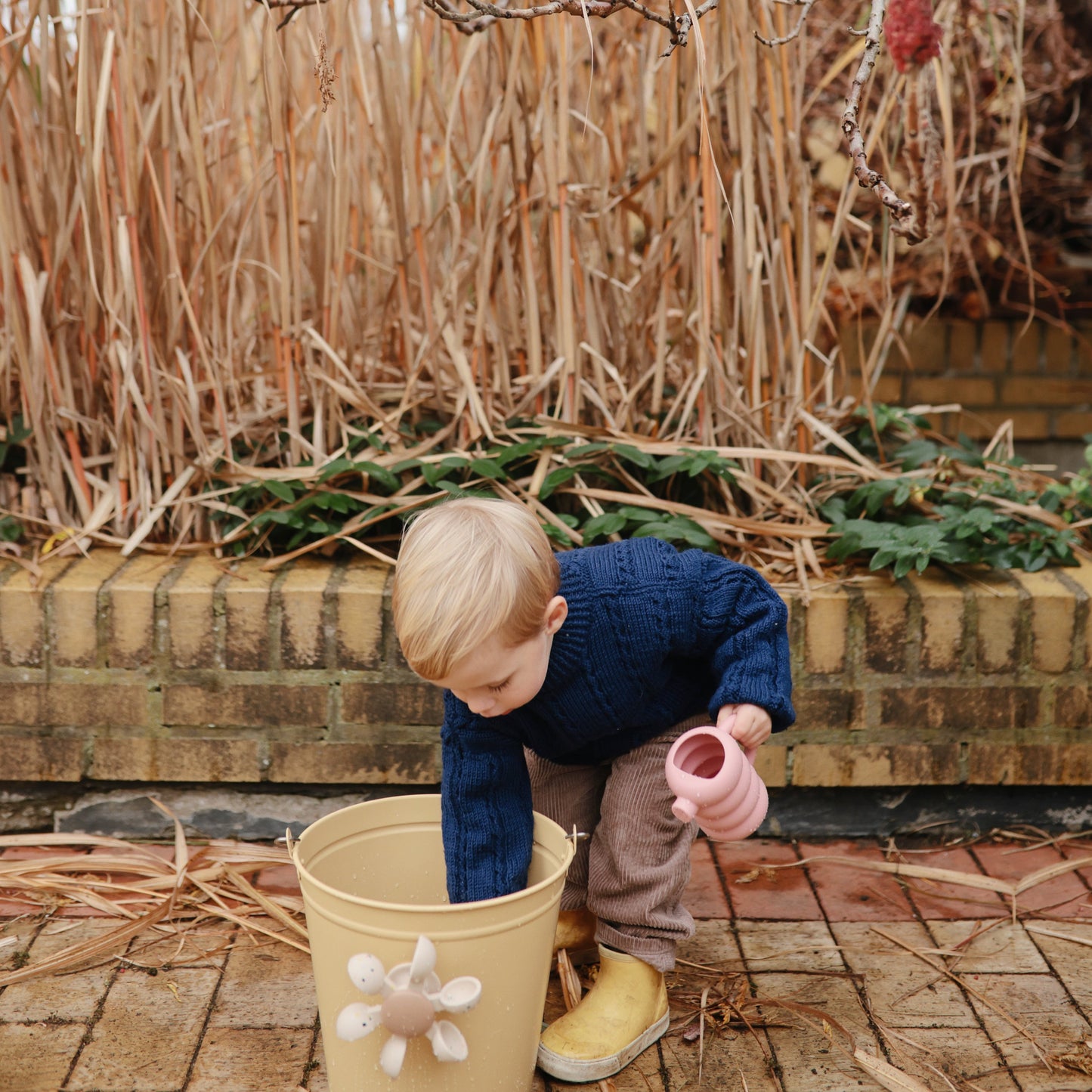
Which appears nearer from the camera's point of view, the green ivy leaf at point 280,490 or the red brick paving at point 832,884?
the red brick paving at point 832,884

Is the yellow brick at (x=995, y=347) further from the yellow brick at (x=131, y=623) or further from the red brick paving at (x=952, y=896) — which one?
the yellow brick at (x=131, y=623)

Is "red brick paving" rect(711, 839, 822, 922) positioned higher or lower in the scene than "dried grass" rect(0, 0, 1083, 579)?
lower

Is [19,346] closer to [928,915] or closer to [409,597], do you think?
[409,597]

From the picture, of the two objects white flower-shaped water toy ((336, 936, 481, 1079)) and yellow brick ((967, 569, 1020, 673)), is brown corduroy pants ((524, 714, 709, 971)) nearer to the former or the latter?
white flower-shaped water toy ((336, 936, 481, 1079))

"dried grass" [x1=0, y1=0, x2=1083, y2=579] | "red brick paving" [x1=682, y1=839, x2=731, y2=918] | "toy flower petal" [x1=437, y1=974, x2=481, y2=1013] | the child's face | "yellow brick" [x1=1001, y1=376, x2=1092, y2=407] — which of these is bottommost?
"red brick paving" [x1=682, y1=839, x2=731, y2=918]

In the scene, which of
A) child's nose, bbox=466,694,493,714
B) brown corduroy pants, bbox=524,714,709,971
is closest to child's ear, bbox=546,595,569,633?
child's nose, bbox=466,694,493,714

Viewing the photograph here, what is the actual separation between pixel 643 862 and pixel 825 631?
0.63 meters

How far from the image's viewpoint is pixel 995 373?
13.4 ft

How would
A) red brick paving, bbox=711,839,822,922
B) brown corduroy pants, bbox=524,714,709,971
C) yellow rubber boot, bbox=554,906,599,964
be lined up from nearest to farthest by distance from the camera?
brown corduroy pants, bbox=524,714,709,971
yellow rubber boot, bbox=554,906,599,964
red brick paving, bbox=711,839,822,922

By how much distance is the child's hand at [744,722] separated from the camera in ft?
5.16

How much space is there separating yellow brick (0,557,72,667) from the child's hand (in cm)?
127

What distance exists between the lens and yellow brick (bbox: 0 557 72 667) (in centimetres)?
216

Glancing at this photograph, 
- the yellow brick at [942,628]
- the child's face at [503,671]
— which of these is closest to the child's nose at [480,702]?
the child's face at [503,671]

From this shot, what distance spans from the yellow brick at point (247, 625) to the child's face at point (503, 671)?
745mm
